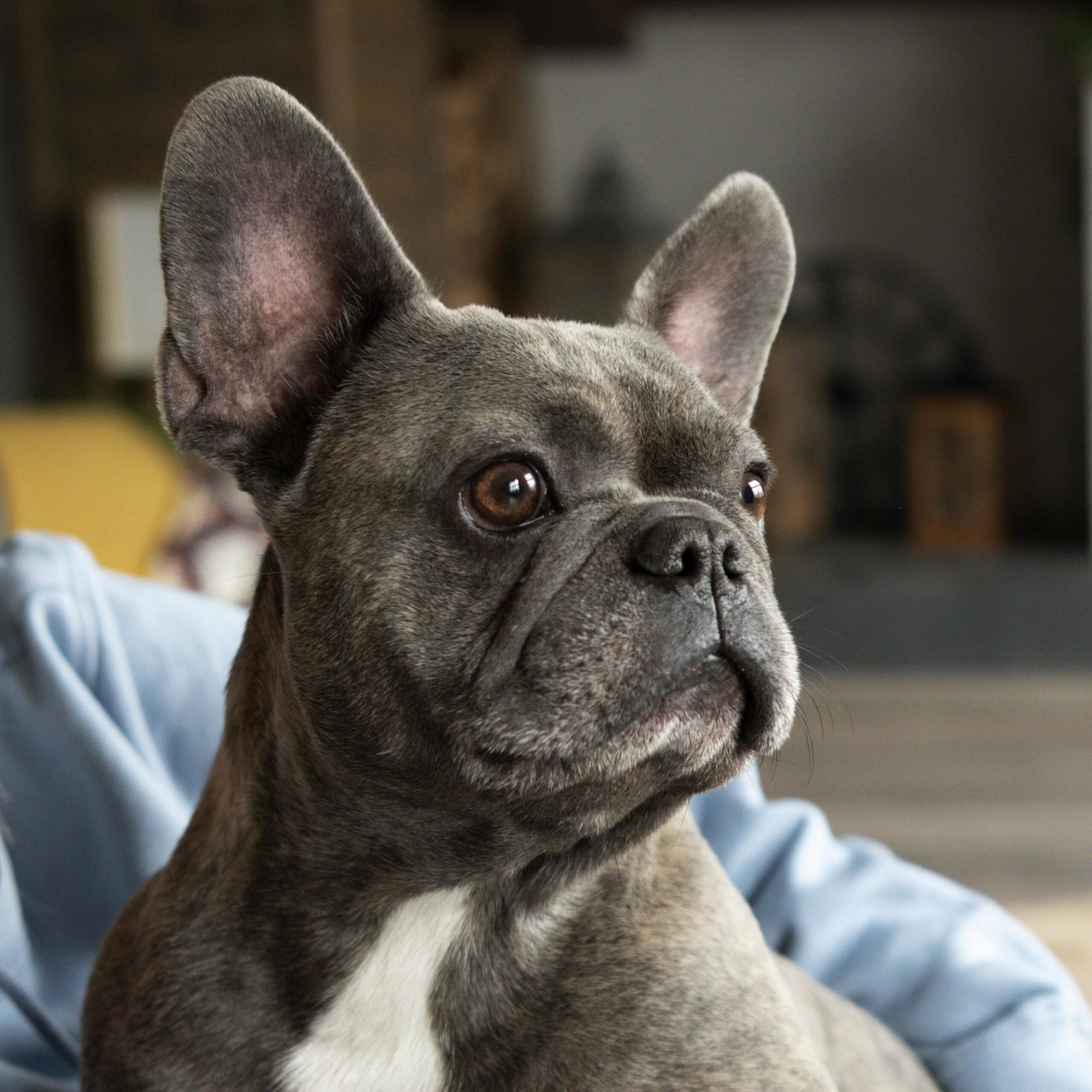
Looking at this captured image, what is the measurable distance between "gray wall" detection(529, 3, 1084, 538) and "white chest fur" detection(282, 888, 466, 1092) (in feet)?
18.9

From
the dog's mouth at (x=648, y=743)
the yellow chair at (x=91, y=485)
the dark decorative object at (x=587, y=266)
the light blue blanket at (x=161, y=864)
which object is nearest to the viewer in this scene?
the dog's mouth at (x=648, y=743)

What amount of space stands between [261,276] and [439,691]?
1.00 feet

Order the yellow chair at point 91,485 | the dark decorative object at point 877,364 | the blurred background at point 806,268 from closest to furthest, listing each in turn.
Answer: the yellow chair at point 91,485, the blurred background at point 806,268, the dark decorative object at point 877,364

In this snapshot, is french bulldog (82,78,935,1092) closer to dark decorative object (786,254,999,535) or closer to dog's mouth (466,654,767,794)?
dog's mouth (466,654,767,794)

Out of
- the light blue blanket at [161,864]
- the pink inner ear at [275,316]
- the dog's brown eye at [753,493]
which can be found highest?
the pink inner ear at [275,316]

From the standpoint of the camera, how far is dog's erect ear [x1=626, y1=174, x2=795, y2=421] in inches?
41.7

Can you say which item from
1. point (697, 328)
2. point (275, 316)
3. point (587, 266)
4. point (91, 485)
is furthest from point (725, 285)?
point (587, 266)

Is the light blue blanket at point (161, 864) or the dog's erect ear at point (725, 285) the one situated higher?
the dog's erect ear at point (725, 285)

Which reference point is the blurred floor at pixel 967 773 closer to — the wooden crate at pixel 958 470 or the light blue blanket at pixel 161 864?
the wooden crate at pixel 958 470

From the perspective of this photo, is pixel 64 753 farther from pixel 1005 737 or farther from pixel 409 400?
pixel 1005 737

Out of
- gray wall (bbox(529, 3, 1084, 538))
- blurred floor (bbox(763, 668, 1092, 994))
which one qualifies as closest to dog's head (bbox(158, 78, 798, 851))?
blurred floor (bbox(763, 668, 1092, 994))

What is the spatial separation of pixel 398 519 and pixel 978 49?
6.36 meters

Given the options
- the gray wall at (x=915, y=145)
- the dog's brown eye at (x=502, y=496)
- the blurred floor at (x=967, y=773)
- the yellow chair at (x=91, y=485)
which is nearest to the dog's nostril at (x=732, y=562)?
the dog's brown eye at (x=502, y=496)

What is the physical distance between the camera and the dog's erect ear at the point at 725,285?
3.48 feet
